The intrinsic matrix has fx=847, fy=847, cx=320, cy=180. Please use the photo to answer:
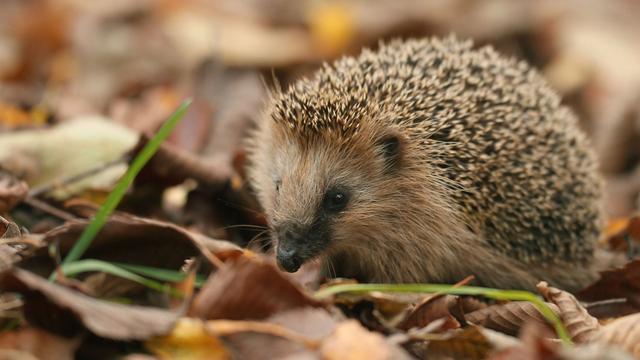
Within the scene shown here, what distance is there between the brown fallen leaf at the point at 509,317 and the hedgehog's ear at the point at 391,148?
3.61 ft

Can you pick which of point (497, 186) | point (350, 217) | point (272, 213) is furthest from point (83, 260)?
point (497, 186)

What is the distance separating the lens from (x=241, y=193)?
4.91 metres

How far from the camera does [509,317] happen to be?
3.52 m

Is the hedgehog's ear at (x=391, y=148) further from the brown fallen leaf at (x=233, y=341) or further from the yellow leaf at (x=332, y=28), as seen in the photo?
the yellow leaf at (x=332, y=28)

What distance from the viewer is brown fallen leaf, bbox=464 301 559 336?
Answer: 138 inches

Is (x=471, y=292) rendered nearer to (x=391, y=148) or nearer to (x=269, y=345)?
(x=269, y=345)

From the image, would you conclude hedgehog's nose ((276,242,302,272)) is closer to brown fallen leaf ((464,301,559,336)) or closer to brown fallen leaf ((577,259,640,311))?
brown fallen leaf ((464,301,559,336))

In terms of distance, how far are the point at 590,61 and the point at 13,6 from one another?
7.11 m

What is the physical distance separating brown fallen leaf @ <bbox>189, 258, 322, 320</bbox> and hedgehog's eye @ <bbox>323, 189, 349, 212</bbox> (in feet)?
4.20

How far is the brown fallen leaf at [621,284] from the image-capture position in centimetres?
411

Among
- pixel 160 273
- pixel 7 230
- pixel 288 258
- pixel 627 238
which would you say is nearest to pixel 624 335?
pixel 288 258

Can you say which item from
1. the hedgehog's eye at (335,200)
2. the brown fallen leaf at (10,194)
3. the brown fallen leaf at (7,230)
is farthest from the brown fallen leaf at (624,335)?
the brown fallen leaf at (10,194)

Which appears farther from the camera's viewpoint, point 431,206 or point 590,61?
point 590,61

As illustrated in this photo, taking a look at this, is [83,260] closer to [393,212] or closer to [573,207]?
[393,212]
